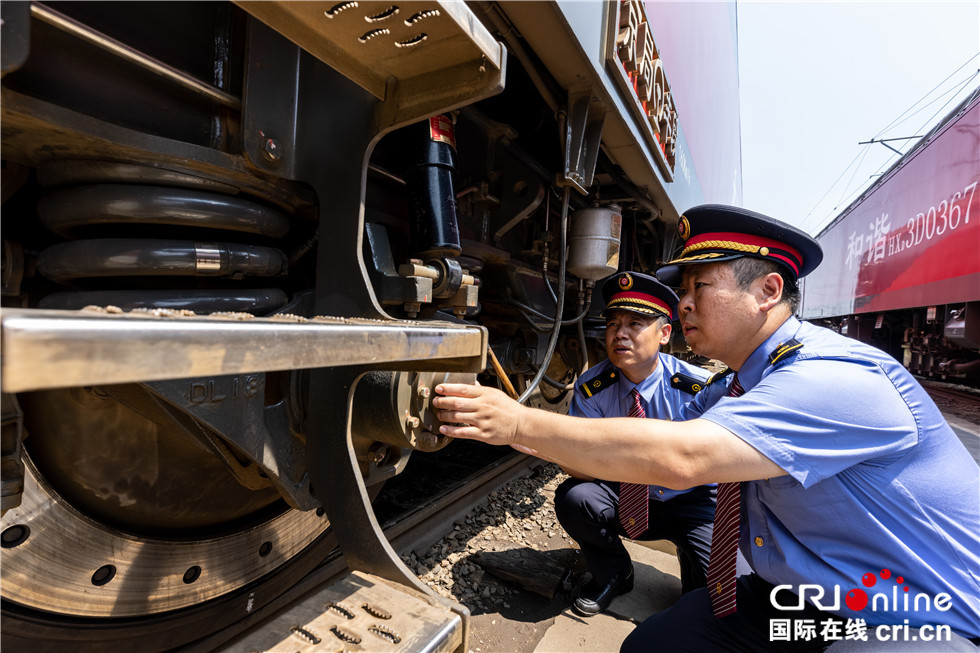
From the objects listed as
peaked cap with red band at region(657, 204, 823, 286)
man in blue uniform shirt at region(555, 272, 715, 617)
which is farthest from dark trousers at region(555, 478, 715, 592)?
peaked cap with red band at region(657, 204, 823, 286)

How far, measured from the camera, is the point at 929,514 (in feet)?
4.53

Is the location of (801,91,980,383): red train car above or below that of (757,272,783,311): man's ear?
above

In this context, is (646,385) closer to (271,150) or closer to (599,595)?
(599,595)

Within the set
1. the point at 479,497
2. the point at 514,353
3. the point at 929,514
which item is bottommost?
the point at 479,497

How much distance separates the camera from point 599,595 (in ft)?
7.35

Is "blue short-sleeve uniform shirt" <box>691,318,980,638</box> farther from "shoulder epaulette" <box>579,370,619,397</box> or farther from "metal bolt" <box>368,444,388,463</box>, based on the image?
"shoulder epaulette" <box>579,370,619,397</box>

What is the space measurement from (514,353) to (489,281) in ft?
1.66

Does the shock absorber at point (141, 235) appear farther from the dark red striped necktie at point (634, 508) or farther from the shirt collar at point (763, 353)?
the dark red striped necktie at point (634, 508)

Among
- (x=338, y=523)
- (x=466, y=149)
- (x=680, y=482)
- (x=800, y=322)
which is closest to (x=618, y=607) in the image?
(x=680, y=482)

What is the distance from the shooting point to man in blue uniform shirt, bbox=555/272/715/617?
2.26m

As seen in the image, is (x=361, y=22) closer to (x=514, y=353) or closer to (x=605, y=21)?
(x=605, y=21)

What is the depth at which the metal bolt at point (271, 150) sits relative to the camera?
1032mm

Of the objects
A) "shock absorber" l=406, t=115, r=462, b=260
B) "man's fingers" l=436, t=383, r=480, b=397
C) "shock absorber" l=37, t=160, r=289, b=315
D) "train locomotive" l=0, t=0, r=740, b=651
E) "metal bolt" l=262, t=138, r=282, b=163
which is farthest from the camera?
"shock absorber" l=406, t=115, r=462, b=260

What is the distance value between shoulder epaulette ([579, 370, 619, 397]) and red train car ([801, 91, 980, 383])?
305 inches
